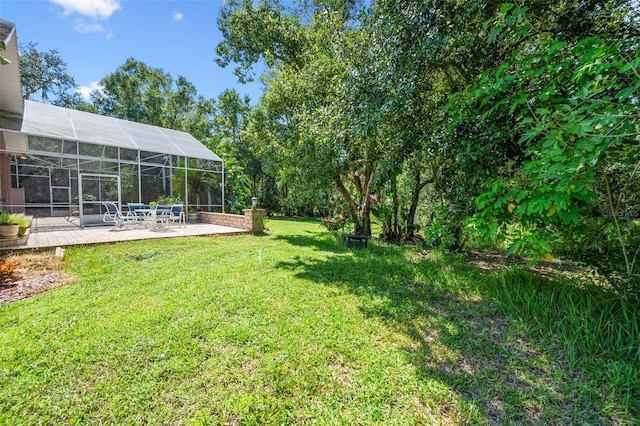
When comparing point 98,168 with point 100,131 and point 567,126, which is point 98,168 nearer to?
point 100,131

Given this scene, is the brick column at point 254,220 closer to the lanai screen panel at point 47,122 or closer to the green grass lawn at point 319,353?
the green grass lawn at point 319,353

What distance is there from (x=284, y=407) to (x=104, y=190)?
1504 cm

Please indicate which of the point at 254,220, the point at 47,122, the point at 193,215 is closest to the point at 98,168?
the point at 47,122

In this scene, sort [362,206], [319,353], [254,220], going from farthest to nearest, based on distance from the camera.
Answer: [254,220] → [362,206] → [319,353]

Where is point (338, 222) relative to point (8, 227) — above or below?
below

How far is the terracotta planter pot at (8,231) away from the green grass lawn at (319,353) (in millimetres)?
3988

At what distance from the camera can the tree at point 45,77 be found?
21.8m

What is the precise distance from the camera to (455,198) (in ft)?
14.8

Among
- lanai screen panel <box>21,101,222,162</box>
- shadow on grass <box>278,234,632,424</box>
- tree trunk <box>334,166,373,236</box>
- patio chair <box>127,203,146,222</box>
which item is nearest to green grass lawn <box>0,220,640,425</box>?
shadow on grass <box>278,234,632,424</box>

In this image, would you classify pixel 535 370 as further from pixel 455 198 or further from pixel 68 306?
pixel 68 306

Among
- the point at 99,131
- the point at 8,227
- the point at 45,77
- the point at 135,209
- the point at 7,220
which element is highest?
the point at 45,77

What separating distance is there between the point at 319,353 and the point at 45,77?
34044 mm

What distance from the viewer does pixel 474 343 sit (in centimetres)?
302

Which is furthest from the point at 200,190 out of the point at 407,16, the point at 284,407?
the point at 284,407
